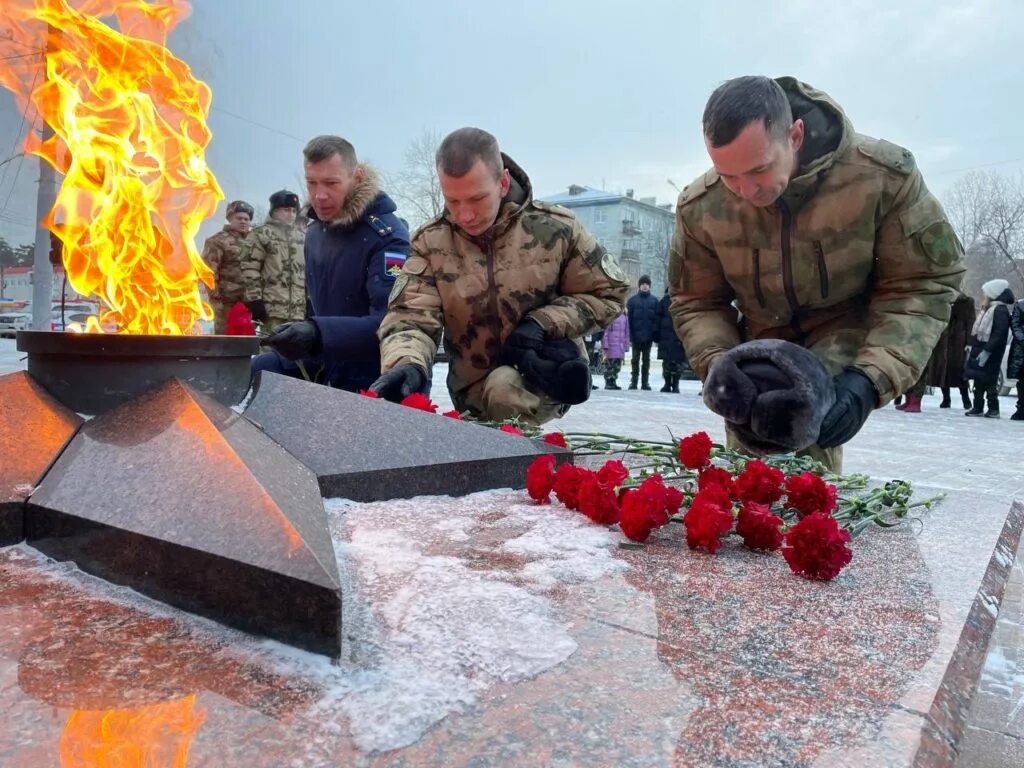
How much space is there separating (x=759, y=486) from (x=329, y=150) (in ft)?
9.05

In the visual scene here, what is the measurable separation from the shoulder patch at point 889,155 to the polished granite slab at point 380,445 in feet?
4.51

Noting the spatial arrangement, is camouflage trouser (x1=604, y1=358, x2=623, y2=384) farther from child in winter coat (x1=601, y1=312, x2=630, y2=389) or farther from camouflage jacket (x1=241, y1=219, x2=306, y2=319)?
camouflage jacket (x1=241, y1=219, x2=306, y2=319)

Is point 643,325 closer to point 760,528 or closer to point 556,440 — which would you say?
point 556,440

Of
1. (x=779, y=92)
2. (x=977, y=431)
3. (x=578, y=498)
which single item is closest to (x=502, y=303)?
(x=779, y=92)

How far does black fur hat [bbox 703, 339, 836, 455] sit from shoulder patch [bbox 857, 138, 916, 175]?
0.94m

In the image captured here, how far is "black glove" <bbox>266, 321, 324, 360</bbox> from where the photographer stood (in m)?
3.22

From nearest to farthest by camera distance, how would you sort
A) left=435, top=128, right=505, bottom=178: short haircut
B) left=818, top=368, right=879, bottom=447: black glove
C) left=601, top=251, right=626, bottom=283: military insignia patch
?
left=818, top=368, right=879, bottom=447: black glove < left=435, top=128, right=505, bottom=178: short haircut < left=601, top=251, right=626, bottom=283: military insignia patch

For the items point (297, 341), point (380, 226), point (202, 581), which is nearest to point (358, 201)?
point (380, 226)

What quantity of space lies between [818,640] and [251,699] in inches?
30.0

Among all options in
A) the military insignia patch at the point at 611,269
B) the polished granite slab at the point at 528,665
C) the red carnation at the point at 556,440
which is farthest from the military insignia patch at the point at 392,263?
the polished granite slab at the point at 528,665

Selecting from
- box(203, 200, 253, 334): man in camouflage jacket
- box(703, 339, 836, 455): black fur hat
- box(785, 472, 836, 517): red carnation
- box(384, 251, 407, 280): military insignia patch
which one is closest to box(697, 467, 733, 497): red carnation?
A: box(785, 472, 836, 517): red carnation

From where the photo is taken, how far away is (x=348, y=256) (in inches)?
152

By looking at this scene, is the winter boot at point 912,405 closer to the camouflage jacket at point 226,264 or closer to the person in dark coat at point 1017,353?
the person in dark coat at point 1017,353

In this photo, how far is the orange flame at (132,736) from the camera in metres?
0.79
